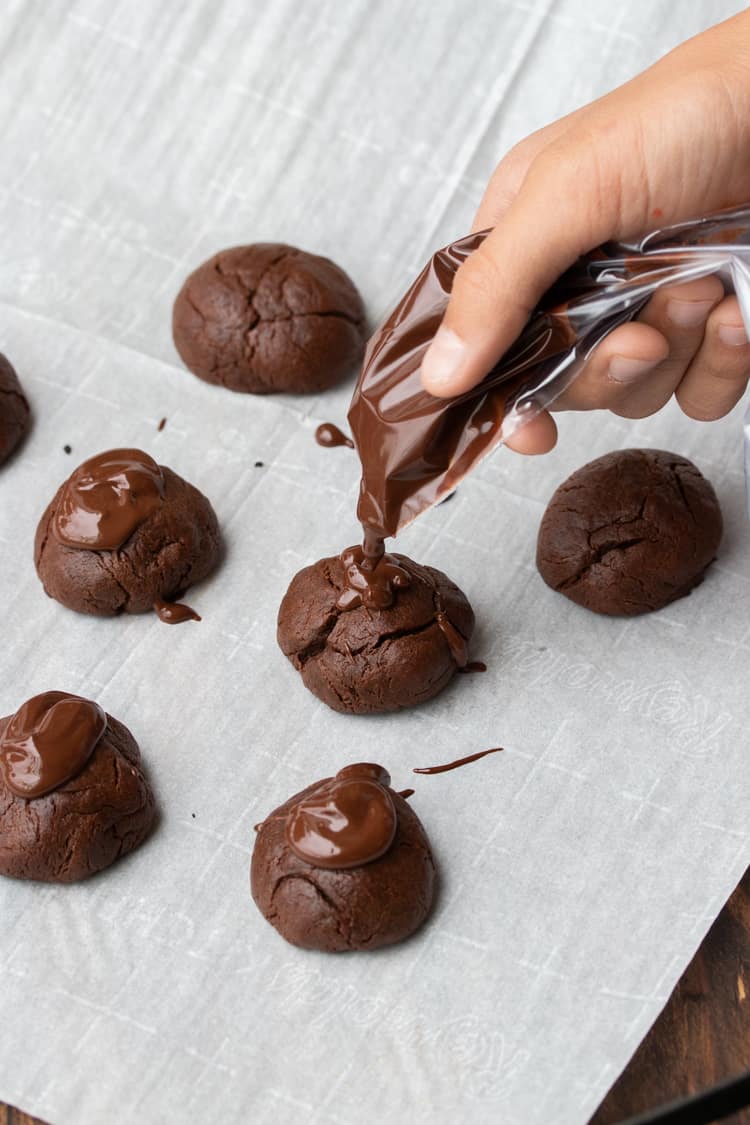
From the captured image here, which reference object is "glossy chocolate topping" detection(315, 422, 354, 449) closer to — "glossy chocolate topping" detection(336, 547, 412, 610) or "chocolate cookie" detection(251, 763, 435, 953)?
"glossy chocolate topping" detection(336, 547, 412, 610)

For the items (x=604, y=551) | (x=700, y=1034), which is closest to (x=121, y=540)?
(x=604, y=551)

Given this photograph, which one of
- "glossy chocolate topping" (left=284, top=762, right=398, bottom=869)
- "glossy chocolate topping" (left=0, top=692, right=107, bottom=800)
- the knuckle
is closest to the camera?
the knuckle

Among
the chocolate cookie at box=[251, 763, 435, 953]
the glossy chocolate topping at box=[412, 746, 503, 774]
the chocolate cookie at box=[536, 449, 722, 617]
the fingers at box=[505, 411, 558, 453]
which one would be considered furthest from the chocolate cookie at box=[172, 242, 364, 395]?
the chocolate cookie at box=[251, 763, 435, 953]

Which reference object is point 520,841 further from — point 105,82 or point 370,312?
point 105,82

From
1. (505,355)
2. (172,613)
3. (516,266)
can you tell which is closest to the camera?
(516,266)

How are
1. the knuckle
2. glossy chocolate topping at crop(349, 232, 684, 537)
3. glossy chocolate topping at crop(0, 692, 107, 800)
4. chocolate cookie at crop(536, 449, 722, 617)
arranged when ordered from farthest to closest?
chocolate cookie at crop(536, 449, 722, 617)
glossy chocolate topping at crop(0, 692, 107, 800)
glossy chocolate topping at crop(349, 232, 684, 537)
the knuckle

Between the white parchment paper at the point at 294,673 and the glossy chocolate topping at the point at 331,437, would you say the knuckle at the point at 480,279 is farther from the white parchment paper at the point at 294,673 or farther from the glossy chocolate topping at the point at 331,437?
the glossy chocolate topping at the point at 331,437

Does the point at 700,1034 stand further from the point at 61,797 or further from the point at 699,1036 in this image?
the point at 61,797

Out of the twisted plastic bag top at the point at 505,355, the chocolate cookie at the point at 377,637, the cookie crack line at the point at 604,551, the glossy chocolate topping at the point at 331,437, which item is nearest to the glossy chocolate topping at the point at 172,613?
the chocolate cookie at the point at 377,637
